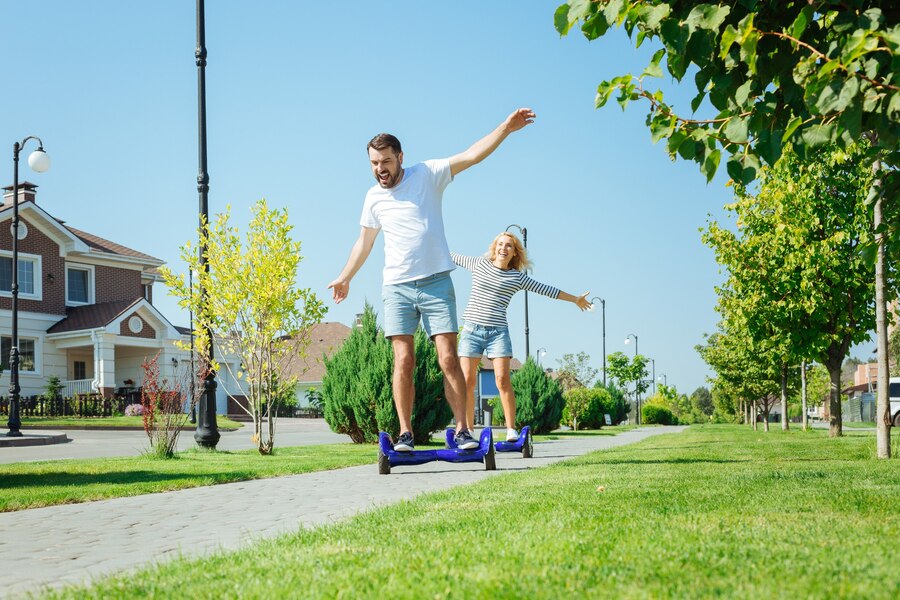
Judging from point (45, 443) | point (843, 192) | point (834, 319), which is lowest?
point (45, 443)

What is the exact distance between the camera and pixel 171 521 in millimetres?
5395

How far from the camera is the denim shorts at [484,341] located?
32.1ft

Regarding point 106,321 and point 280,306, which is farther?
point 106,321

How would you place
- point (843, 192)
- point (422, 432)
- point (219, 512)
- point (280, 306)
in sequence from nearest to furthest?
point (219, 512) → point (280, 306) → point (422, 432) → point (843, 192)

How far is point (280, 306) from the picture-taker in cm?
1337

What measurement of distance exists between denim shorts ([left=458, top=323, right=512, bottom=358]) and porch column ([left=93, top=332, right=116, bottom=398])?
99.8 ft

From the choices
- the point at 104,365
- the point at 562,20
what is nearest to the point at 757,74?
the point at 562,20

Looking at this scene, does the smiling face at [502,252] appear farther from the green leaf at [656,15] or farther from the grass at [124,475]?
the green leaf at [656,15]

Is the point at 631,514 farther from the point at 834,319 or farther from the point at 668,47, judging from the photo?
the point at 834,319

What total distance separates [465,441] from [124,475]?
335cm

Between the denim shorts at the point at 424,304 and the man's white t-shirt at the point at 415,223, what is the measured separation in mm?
88

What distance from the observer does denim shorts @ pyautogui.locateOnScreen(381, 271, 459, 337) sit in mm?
7883

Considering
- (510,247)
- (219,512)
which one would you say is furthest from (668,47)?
(510,247)

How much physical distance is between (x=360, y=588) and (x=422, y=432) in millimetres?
14150
